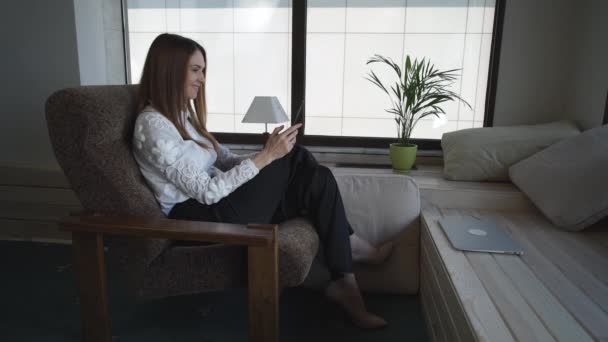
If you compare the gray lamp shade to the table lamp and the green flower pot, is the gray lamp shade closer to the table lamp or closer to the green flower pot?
the table lamp

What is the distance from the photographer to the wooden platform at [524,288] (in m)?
1.04

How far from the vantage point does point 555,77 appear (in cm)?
247

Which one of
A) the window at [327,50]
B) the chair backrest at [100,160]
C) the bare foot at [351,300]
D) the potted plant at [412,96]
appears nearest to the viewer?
the chair backrest at [100,160]

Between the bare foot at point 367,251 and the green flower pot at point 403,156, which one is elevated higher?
the green flower pot at point 403,156

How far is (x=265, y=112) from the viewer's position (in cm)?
237

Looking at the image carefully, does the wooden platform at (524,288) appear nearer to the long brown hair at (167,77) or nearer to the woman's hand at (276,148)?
the woman's hand at (276,148)

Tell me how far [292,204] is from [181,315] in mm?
693

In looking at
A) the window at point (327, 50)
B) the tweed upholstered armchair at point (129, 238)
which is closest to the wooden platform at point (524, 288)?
the tweed upholstered armchair at point (129, 238)

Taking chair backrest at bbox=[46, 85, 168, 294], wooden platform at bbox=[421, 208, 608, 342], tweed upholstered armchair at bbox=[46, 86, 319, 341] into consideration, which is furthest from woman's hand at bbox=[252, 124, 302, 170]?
wooden platform at bbox=[421, 208, 608, 342]

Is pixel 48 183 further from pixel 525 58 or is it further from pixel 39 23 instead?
pixel 525 58

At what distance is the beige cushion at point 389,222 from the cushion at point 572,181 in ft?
1.66

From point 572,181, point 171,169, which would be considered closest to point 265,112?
point 171,169

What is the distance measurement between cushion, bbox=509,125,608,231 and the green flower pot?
23.5 inches

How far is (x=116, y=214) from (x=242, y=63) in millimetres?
1667
